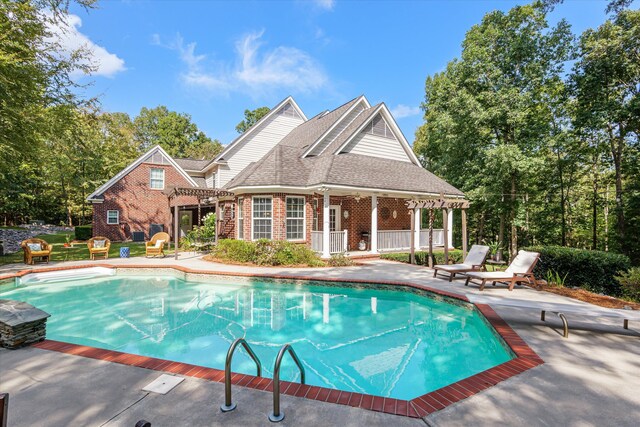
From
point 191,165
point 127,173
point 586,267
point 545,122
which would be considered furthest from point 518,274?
point 191,165

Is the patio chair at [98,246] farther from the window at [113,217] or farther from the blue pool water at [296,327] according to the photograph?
the window at [113,217]

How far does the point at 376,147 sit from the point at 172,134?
4435 centimetres

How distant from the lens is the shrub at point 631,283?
7.63 meters

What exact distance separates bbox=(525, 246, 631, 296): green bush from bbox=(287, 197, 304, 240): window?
971 cm

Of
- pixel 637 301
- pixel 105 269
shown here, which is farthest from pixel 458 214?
pixel 105 269

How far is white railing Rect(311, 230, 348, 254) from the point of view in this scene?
1401 cm

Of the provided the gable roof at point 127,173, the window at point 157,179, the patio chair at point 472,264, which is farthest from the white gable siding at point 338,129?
the window at point 157,179

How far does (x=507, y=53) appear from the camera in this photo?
59.8ft

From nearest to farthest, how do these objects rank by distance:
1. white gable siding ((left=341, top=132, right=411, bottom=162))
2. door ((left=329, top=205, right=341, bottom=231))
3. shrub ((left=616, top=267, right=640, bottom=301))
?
shrub ((left=616, top=267, right=640, bottom=301)) < door ((left=329, top=205, right=341, bottom=231)) < white gable siding ((left=341, top=132, right=411, bottom=162))

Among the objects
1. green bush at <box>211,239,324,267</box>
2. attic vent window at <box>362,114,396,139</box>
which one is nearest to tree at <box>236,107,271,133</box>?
attic vent window at <box>362,114,396,139</box>

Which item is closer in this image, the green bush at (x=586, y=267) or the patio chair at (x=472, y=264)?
the green bush at (x=586, y=267)

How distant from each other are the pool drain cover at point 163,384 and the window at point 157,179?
22470mm

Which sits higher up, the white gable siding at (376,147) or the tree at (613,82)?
the tree at (613,82)

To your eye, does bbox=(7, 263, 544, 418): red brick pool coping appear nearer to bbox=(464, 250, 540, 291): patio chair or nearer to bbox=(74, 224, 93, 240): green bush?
bbox=(464, 250, 540, 291): patio chair
